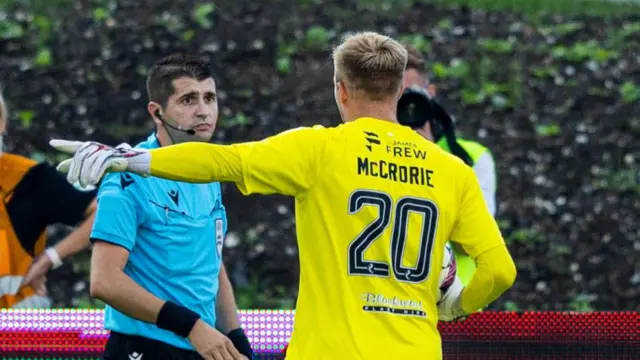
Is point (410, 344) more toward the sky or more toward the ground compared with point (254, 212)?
more toward the sky

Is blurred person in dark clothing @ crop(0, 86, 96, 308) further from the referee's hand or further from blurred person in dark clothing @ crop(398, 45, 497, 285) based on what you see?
the referee's hand

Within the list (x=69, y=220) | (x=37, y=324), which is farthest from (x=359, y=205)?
(x=69, y=220)

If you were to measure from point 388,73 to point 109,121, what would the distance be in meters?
10.0

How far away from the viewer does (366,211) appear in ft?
14.1

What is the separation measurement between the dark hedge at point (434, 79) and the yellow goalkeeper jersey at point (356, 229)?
8144 millimetres

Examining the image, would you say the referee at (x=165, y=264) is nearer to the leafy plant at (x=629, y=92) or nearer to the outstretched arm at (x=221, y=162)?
the outstretched arm at (x=221, y=162)

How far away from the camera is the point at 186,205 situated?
16.6 feet

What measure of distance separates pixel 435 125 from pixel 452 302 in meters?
2.25

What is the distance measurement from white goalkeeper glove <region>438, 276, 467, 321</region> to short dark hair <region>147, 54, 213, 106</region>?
1.54 meters

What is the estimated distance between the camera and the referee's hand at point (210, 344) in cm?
472

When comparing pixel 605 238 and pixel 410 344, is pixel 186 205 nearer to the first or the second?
pixel 410 344

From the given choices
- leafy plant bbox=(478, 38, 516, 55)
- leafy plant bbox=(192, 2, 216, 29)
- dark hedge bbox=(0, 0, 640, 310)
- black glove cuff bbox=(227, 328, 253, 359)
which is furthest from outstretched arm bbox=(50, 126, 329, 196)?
leafy plant bbox=(478, 38, 516, 55)

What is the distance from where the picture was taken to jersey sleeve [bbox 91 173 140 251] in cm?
481

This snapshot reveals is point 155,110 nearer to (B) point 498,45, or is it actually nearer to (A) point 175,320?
(A) point 175,320
